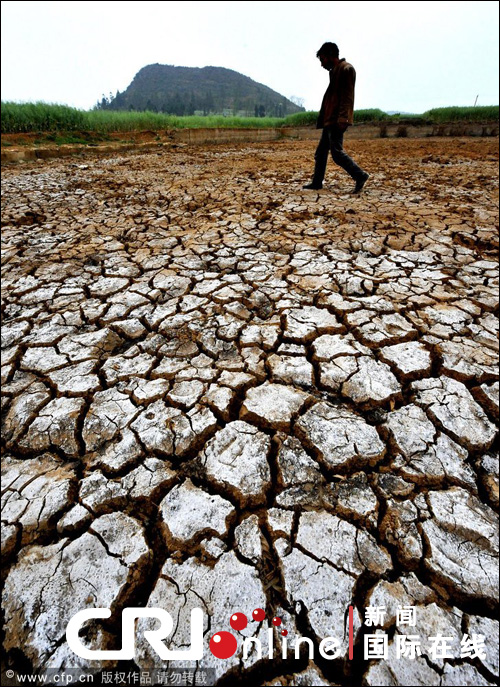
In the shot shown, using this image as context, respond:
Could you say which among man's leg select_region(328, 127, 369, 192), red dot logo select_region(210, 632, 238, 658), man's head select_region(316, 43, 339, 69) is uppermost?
man's head select_region(316, 43, 339, 69)

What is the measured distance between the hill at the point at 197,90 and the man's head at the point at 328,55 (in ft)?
270

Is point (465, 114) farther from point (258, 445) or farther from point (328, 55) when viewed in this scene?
point (258, 445)

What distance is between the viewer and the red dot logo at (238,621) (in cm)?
83

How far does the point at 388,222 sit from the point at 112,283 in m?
2.62

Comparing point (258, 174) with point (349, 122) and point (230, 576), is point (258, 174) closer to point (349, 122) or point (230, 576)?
point (349, 122)

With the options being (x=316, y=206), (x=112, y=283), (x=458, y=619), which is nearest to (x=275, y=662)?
(x=458, y=619)

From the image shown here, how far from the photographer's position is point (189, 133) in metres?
10.4

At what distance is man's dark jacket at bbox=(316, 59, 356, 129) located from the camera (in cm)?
325

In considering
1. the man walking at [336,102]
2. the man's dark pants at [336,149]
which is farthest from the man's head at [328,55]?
the man's dark pants at [336,149]

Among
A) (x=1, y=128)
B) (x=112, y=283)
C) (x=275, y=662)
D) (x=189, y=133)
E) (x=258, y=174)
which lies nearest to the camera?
(x=275, y=662)

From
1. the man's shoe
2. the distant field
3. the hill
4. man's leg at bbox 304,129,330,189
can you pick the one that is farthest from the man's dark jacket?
the hill

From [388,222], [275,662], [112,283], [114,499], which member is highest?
[388,222]

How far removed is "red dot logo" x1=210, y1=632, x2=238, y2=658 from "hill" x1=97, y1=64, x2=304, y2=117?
86.6m

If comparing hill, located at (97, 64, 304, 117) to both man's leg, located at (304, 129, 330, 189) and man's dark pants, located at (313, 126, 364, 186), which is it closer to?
man's leg, located at (304, 129, 330, 189)
